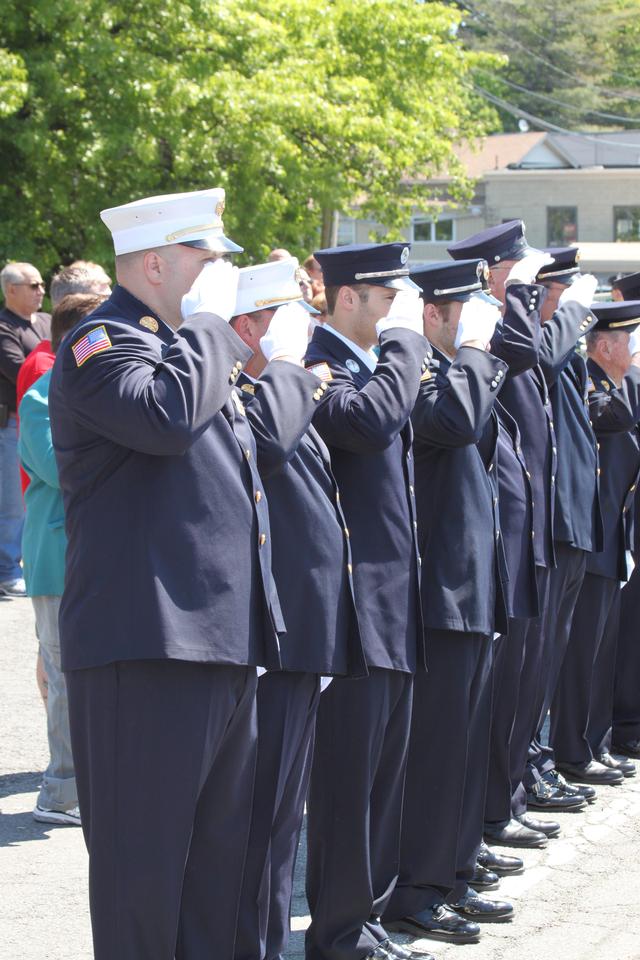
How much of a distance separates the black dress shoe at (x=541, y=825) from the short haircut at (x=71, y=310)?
97.1 inches

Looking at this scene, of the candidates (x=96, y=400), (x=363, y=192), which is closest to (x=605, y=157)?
(x=363, y=192)

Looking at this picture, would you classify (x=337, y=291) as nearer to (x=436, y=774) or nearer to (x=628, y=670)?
(x=436, y=774)

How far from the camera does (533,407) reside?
5109 millimetres

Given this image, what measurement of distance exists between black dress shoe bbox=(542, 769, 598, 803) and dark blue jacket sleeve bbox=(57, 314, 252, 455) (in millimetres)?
3112

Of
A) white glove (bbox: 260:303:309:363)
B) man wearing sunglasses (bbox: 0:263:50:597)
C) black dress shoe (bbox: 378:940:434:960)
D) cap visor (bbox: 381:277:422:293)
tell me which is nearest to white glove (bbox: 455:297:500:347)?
cap visor (bbox: 381:277:422:293)

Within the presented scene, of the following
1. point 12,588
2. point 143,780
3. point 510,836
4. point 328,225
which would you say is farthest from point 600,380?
point 328,225

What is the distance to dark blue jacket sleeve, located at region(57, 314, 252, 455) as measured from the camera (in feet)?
9.46

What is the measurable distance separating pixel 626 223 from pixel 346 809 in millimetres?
44836

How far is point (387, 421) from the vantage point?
3758 mm

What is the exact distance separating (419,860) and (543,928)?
46cm

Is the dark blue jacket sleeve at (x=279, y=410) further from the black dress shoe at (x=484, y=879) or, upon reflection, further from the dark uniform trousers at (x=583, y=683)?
the dark uniform trousers at (x=583, y=683)

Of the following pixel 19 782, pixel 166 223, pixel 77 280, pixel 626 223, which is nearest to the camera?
pixel 166 223

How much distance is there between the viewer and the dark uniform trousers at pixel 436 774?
4215mm

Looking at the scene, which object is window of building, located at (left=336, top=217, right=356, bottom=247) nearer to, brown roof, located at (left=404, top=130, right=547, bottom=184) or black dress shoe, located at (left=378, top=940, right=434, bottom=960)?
brown roof, located at (left=404, top=130, right=547, bottom=184)
